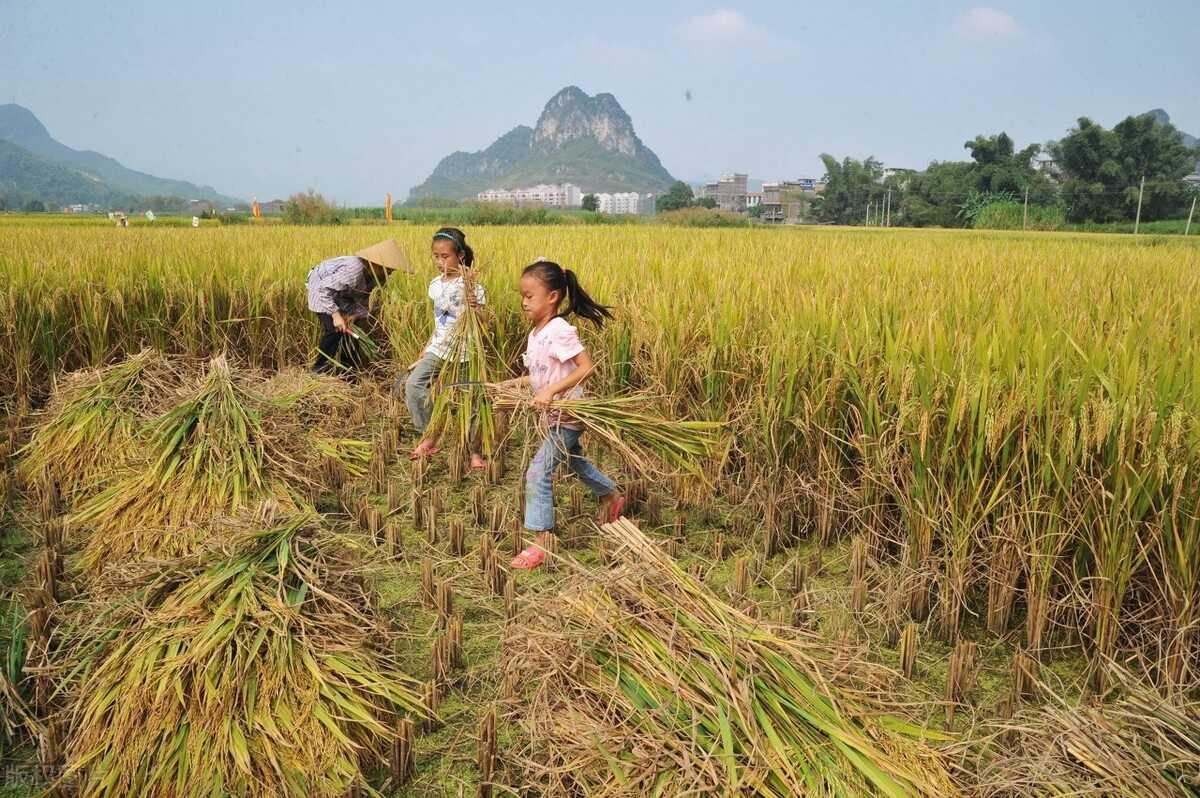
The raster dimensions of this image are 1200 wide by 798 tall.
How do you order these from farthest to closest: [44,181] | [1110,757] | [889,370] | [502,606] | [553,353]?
1. [44,181]
2. [553,353]
3. [889,370]
4. [502,606]
5. [1110,757]

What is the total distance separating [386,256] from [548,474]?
2550 millimetres

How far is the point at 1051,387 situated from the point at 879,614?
86cm

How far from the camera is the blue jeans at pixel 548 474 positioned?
2746 millimetres

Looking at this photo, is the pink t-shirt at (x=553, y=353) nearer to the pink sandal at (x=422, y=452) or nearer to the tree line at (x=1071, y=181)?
the pink sandal at (x=422, y=452)

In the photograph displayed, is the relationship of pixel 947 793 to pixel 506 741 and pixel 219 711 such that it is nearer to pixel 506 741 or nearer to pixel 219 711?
pixel 506 741

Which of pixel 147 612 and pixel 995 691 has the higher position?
pixel 147 612

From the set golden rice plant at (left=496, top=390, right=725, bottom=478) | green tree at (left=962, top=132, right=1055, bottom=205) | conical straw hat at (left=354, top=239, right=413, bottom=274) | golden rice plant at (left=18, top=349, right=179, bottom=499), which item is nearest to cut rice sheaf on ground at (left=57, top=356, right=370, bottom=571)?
golden rice plant at (left=18, top=349, right=179, bottom=499)

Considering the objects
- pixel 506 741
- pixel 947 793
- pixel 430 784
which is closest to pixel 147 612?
pixel 430 784

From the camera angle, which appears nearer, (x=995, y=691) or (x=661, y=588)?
(x=661, y=588)

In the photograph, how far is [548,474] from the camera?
2.79m

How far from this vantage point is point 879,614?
2262 millimetres

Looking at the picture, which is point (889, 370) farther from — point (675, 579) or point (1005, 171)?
point (1005, 171)

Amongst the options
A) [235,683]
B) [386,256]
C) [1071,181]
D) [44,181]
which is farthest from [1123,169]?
[44,181]

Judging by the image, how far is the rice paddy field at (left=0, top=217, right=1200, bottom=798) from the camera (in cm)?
147
